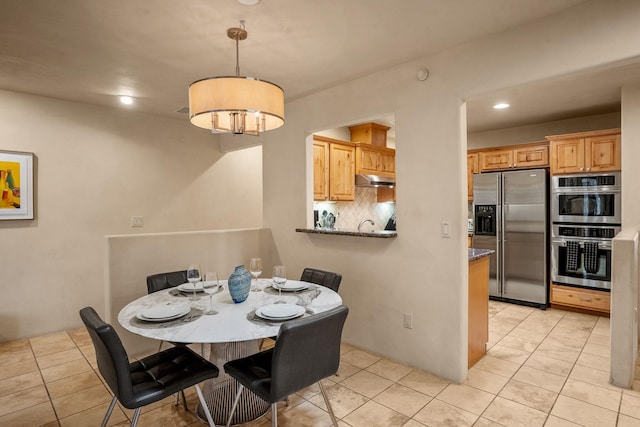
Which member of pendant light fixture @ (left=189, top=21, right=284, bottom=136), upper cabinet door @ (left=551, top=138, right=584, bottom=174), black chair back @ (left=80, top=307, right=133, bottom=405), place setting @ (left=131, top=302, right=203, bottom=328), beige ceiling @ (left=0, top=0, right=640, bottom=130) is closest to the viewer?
black chair back @ (left=80, top=307, right=133, bottom=405)

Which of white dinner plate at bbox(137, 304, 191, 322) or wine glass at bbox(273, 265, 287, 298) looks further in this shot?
wine glass at bbox(273, 265, 287, 298)

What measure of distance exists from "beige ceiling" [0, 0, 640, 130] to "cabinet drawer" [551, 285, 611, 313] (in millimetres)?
2400

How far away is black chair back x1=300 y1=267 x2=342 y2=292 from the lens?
2732 mm

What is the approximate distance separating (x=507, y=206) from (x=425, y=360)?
2.92 meters

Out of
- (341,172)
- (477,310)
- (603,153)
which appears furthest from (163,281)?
(603,153)

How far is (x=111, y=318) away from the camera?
3.16 meters

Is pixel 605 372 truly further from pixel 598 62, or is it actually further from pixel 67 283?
pixel 67 283

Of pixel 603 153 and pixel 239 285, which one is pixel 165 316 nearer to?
pixel 239 285

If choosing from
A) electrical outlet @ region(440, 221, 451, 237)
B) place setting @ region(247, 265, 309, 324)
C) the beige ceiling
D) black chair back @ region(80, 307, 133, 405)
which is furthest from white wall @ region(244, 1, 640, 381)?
black chair back @ region(80, 307, 133, 405)

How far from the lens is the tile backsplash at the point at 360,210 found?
527 centimetres

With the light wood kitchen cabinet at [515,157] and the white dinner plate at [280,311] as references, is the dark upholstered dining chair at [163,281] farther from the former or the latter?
the light wood kitchen cabinet at [515,157]

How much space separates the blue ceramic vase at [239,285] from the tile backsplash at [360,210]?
292cm

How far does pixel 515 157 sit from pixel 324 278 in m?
3.62

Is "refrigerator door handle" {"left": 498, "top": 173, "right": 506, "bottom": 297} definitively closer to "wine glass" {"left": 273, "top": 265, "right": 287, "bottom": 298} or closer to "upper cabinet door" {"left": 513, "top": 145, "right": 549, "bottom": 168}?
"upper cabinet door" {"left": 513, "top": 145, "right": 549, "bottom": 168}
